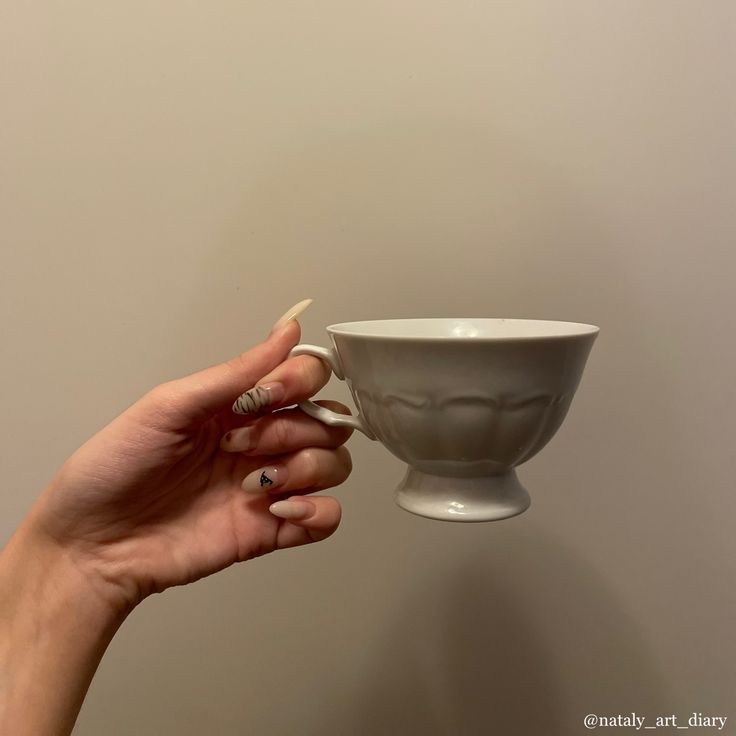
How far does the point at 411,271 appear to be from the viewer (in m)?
0.82

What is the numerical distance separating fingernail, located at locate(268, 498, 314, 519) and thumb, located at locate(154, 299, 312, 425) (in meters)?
0.11

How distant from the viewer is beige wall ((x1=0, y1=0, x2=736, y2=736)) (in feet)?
2.53

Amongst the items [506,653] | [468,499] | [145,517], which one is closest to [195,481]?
[145,517]

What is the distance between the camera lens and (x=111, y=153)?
31.3 inches

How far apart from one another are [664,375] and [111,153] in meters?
0.74

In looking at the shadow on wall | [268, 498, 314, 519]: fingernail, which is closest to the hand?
[268, 498, 314, 519]: fingernail

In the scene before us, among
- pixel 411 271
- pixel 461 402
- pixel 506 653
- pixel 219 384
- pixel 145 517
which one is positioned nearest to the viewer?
pixel 461 402

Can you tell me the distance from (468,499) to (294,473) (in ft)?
0.60

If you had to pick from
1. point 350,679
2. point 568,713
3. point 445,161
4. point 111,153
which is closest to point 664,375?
point 445,161

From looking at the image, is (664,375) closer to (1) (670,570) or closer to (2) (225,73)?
(1) (670,570)

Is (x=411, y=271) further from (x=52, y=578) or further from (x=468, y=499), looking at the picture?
(x=52, y=578)

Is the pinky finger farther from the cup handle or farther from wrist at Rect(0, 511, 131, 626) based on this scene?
wrist at Rect(0, 511, 131, 626)

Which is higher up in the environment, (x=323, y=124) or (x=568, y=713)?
(x=323, y=124)

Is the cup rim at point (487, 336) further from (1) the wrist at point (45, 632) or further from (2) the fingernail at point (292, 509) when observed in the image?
(1) the wrist at point (45, 632)
